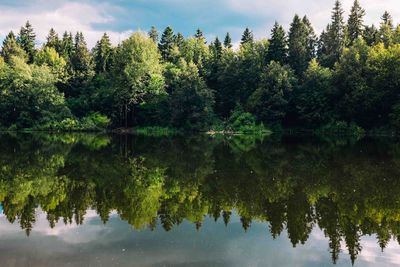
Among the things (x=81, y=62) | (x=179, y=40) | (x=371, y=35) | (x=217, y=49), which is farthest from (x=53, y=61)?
(x=371, y=35)

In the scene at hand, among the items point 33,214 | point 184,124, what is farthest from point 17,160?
point 184,124

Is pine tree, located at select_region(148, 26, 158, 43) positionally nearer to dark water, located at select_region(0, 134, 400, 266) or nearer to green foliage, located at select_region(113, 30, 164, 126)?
green foliage, located at select_region(113, 30, 164, 126)

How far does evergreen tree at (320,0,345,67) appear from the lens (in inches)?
2756

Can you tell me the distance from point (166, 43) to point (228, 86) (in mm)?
25764

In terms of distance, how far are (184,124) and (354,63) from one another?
26345 millimetres

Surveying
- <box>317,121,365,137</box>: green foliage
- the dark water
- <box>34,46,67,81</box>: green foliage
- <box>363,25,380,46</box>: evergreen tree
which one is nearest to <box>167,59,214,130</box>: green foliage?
<box>317,121,365,137</box>: green foliage

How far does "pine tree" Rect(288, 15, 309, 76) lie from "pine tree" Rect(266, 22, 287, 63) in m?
0.99

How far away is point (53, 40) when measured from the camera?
314 ft

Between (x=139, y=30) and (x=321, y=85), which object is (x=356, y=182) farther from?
(x=139, y=30)

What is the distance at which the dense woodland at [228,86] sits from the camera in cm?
5544

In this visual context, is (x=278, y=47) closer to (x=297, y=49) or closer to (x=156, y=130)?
(x=297, y=49)

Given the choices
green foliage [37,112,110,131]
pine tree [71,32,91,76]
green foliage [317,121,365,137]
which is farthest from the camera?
pine tree [71,32,91,76]

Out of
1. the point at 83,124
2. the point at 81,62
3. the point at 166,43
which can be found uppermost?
the point at 166,43

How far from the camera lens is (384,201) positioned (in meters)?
12.4
